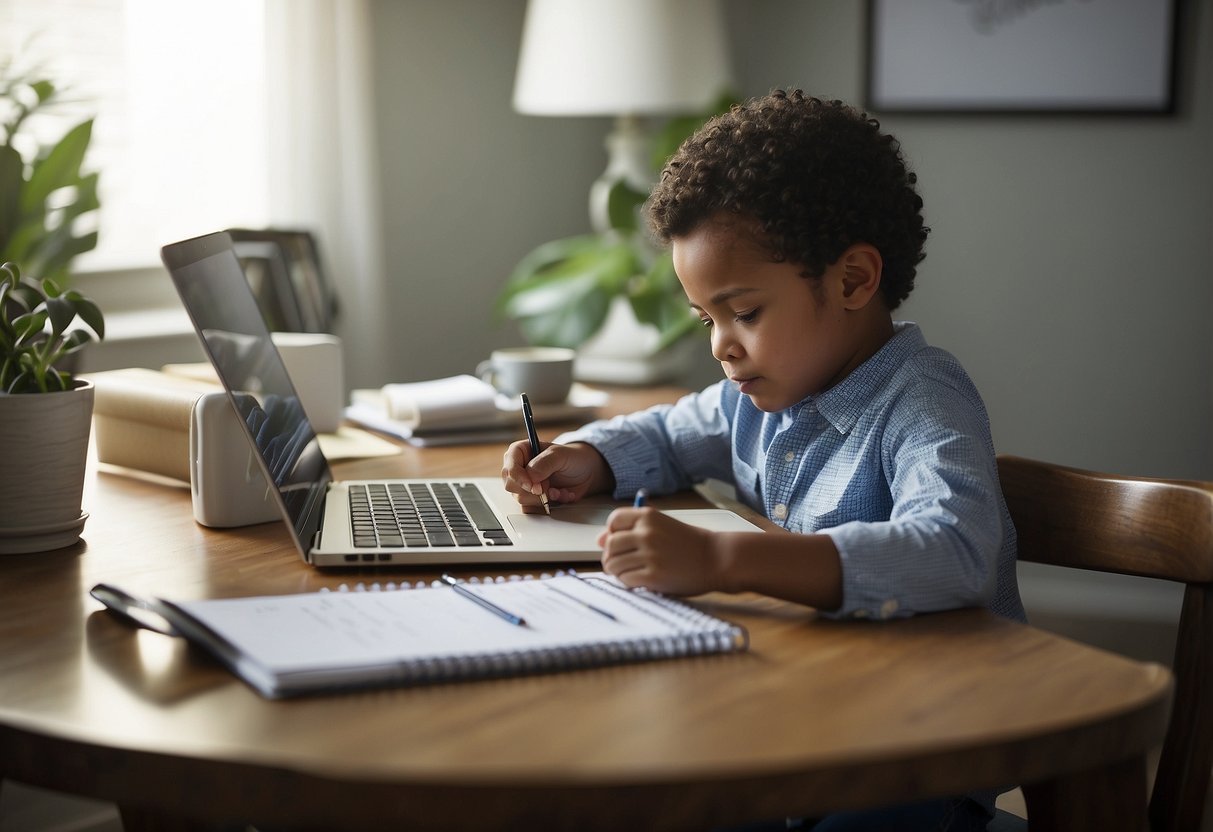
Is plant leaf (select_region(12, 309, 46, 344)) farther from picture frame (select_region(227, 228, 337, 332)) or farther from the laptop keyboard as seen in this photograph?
picture frame (select_region(227, 228, 337, 332))

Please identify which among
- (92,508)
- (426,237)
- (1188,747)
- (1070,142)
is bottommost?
(1188,747)

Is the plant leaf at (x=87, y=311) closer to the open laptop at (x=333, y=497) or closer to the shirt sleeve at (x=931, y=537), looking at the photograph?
the open laptop at (x=333, y=497)

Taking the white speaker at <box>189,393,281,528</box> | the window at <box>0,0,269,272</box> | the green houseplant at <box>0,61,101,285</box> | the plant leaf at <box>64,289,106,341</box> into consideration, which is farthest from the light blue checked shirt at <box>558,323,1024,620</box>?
the window at <box>0,0,269,272</box>

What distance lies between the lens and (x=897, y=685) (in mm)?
747

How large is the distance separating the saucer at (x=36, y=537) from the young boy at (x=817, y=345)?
0.40m

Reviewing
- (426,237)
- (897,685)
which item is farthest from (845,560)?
(426,237)

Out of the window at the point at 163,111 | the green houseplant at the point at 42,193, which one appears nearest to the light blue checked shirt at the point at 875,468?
the green houseplant at the point at 42,193

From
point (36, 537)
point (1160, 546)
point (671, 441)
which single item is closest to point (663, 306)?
point (671, 441)

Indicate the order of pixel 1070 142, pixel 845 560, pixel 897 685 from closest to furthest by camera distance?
1. pixel 897 685
2. pixel 845 560
3. pixel 1070 142

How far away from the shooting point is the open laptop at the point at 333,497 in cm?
100

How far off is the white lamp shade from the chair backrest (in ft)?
4.27

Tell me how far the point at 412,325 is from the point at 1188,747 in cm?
195

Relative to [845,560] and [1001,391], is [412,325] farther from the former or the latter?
[845,560]

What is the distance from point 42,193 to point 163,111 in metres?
0.54
